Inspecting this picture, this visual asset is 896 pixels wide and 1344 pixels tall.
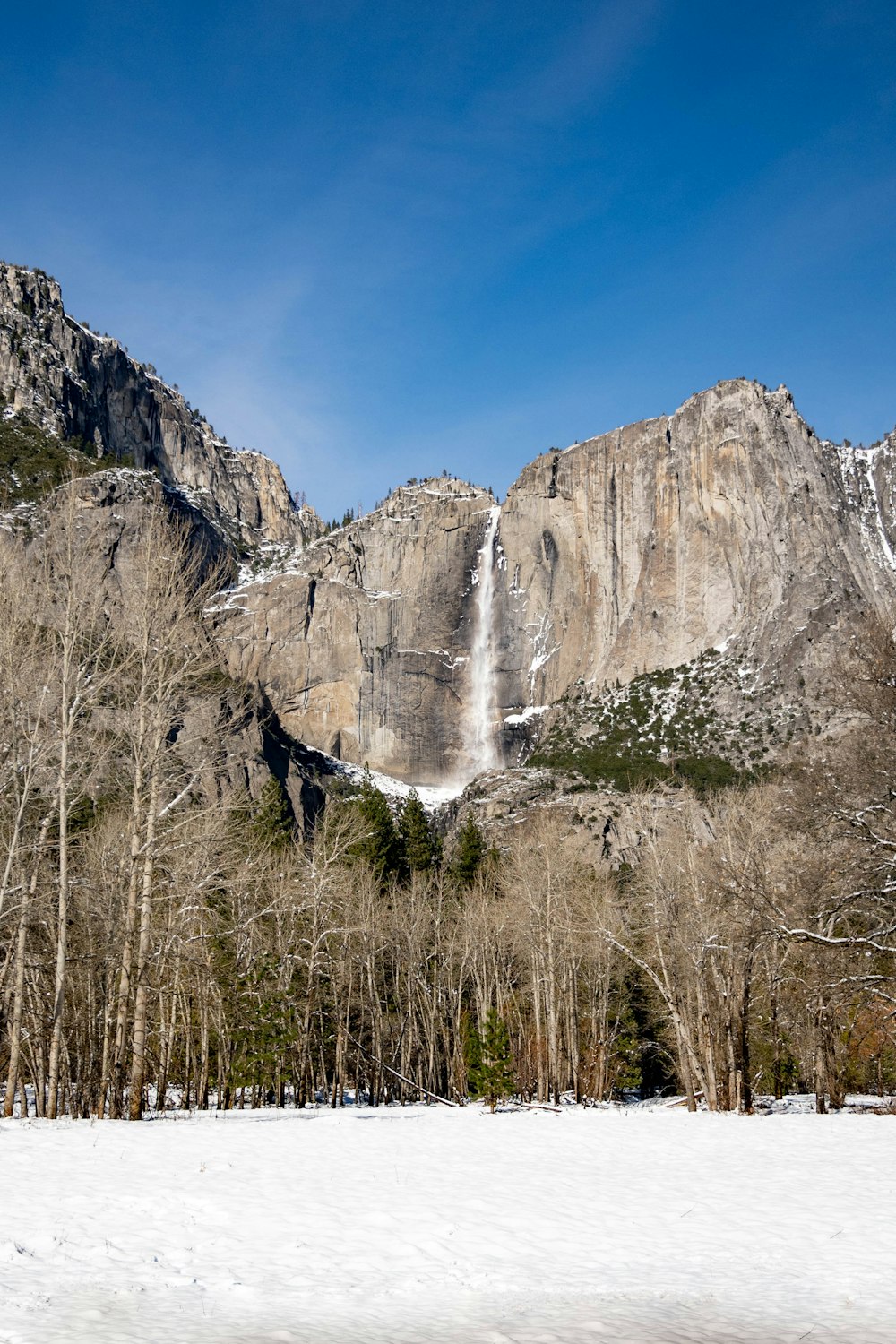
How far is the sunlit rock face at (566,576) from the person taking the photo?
411 feet

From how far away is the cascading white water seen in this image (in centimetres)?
14012

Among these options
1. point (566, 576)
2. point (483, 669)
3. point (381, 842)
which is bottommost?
point (381, 842)

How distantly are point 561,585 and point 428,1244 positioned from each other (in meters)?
134

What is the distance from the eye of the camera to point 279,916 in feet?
98.5

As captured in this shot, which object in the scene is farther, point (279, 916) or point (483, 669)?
point (483, 669)

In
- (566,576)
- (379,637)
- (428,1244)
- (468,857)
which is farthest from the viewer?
(379,637)

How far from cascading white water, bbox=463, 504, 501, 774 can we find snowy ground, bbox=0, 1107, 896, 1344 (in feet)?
405

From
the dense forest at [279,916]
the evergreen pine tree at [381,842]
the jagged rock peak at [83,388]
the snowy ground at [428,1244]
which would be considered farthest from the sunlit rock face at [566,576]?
the snowy ground at [428,1244]

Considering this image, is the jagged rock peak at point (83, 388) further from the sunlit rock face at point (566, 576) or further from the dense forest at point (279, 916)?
the dense forest at point (279, 916)

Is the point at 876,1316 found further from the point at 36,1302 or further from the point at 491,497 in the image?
the point at 491,497

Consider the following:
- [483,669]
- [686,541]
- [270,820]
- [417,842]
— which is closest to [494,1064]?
[270,820]

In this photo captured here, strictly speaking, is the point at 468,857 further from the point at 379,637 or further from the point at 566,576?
the point at 379,637

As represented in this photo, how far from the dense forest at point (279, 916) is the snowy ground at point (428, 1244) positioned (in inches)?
197

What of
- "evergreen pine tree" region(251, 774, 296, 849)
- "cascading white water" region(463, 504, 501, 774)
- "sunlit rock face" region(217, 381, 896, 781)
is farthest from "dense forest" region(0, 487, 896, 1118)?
"cascading white water" region(463, 504, 501, 774)
